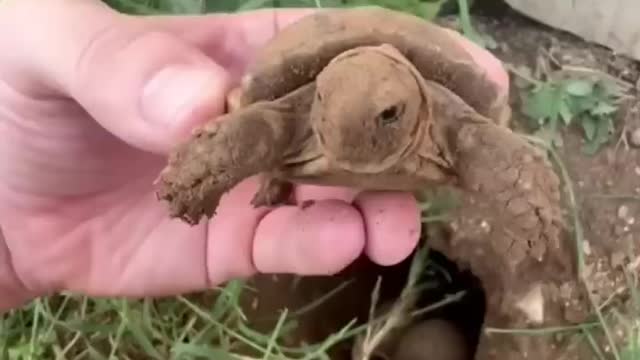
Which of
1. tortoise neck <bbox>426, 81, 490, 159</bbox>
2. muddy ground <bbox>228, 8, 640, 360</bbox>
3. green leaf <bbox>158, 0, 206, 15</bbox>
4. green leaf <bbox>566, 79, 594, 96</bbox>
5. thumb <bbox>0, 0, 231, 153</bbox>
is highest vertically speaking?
thumb <bbox>0, 0, 231, 153</bbox>

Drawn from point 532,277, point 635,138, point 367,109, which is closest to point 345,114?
point 367,109

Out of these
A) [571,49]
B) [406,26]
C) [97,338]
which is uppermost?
[406,26]

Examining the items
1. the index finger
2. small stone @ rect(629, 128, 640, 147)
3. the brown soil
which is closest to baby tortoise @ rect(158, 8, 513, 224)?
the index finger

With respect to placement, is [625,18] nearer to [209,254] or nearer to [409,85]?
[209,254]

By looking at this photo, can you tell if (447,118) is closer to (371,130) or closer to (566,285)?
(371,130)

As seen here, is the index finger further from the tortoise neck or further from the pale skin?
the tortoise neck

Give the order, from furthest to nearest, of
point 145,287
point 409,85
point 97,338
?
point 97,338
point 145,287
point 409,85

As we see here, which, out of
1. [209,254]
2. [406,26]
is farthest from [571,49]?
[406,26]
